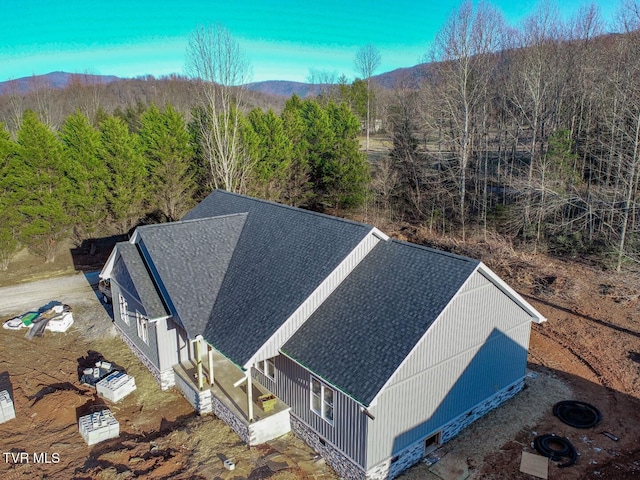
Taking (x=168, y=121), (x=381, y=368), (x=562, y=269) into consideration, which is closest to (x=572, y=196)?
(x=562, y=269)

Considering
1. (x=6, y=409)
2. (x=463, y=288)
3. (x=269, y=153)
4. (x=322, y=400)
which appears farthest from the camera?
(x=269, y=153)

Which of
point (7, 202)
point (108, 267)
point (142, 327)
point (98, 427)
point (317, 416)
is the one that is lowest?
point (98, 427)

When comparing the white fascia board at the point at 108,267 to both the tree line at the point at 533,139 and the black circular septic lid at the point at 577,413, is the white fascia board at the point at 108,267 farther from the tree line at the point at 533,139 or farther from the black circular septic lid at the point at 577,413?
the tree line at the point at 533,139

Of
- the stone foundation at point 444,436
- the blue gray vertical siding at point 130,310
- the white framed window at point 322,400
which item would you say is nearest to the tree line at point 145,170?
the blue gray vertical siding at point 130,310

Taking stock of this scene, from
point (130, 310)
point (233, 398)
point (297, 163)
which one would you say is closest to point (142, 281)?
point (130, 310)

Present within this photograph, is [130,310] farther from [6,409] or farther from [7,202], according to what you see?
[7,202]

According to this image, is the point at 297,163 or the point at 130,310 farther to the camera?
the point at 297,163

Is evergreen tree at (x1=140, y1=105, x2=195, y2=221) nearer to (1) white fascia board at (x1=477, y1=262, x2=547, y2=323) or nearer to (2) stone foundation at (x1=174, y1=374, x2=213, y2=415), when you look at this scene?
(2) stone foundation at (x1=174, y1=374, x2=213, y2=415)
